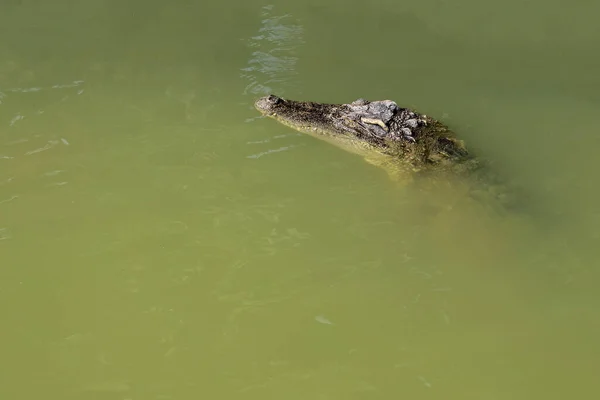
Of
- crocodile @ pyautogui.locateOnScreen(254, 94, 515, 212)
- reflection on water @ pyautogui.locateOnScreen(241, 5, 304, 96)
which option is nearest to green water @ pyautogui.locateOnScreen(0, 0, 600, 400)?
reflection on water @ pyautogui.locateOnScreen(241, 5, 304, 96)

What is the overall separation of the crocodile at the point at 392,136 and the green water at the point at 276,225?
0.54 feet

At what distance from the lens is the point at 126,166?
4.95 metres

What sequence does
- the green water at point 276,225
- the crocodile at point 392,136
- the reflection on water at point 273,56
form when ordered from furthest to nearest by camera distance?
the reflection on water at point 273,56, the crocodile at point 392,136, the green water at point 276,225

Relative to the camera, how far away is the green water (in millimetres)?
3398

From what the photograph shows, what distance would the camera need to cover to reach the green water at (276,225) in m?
3.40

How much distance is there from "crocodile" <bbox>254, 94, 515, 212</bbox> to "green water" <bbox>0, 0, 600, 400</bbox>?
16 cm

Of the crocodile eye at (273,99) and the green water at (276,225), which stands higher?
the crocodile eye at (273,99)

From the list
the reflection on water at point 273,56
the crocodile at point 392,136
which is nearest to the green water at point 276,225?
the reflection on water at point 273,56

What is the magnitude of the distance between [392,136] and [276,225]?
1.53 m

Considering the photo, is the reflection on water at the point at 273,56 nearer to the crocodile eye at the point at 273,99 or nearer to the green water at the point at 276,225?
the green water at the point at 276,225

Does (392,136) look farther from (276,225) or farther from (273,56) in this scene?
(273,56)

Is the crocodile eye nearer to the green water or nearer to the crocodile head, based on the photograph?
the crocodile head

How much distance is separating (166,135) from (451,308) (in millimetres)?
3038

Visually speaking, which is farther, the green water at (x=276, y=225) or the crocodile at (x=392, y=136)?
the crocodile at (x=392, y=136)
